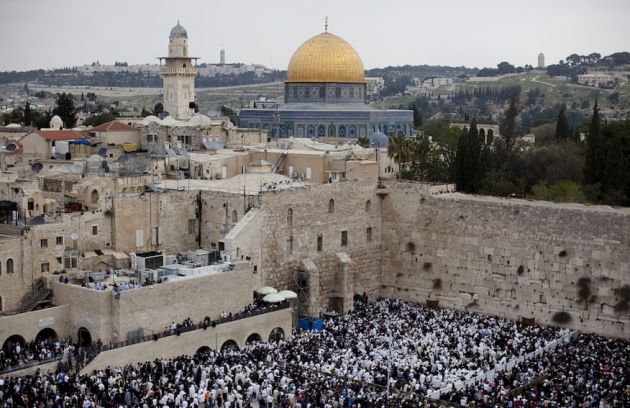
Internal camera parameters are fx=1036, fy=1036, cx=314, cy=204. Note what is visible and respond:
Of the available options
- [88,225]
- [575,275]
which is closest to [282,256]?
[88,225]

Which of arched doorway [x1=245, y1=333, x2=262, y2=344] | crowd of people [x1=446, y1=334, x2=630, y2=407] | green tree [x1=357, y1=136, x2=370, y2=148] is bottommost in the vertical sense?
crowd of people [x1=446, y1=334, x2=630, y2=407]

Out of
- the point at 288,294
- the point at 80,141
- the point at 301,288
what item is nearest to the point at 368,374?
the point at 288,294

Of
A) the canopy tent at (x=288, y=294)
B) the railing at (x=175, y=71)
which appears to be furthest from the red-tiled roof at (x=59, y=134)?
the canopy tent at (x=288, y=294)

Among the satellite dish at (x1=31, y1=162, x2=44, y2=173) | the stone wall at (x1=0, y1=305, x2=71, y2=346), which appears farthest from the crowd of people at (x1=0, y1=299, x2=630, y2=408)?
the satellite dish at (x1=31, y1=162, x2=44, y2=173)

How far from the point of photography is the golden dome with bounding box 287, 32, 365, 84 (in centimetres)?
5425

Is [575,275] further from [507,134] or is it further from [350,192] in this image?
[507,134]

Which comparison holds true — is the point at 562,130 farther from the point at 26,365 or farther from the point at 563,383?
the point at 26,365

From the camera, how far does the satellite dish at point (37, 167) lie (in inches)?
1588

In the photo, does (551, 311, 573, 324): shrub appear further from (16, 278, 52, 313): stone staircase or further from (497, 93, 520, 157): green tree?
(16, 278, 52, 313): stone staircase

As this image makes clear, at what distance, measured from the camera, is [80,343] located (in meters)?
29.9

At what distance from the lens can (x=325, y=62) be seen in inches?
2136

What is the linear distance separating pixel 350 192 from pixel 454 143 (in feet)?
55.6

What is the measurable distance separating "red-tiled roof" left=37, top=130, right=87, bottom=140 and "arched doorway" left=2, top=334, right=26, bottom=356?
642 inches

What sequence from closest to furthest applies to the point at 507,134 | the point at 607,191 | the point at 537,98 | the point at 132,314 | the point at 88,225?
the point at 132,314
the point at 88,225
the point at 607,191
the point at 507,134
the point at 537,98
